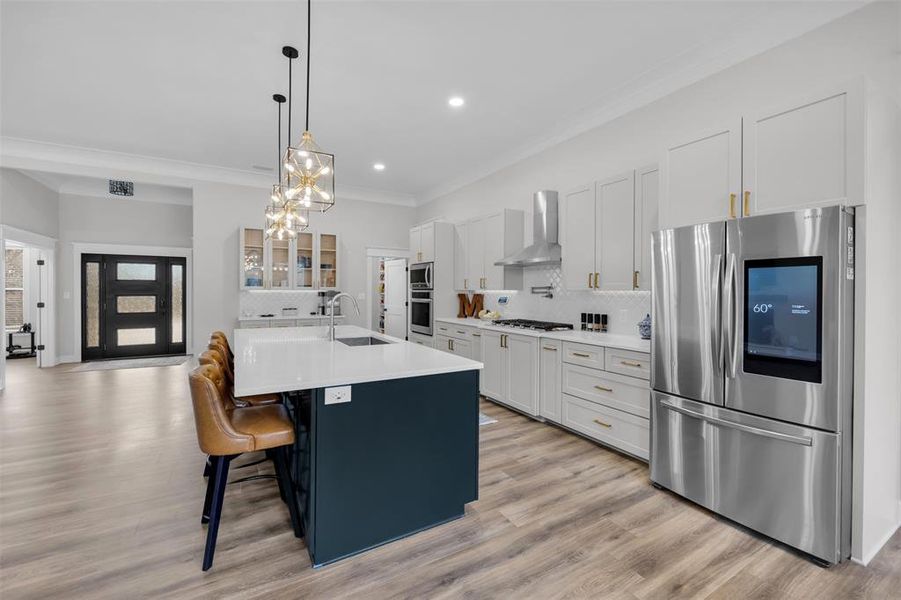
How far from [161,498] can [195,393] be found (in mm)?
1235

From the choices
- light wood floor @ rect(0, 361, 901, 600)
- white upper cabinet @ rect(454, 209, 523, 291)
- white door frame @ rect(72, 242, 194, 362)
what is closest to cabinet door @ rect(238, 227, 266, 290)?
white door frame @ rect(72, 242, 194, 362)

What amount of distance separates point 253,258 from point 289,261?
53 cm

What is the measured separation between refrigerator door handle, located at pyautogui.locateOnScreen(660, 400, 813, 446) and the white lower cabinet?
4.90 feet

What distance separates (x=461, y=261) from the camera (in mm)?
5777

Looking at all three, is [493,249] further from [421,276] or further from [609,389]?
[609,389]

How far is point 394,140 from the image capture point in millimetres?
4980

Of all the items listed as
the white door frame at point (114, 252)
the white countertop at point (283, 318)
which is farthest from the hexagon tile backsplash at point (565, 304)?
the white door frame at point (114, 252)

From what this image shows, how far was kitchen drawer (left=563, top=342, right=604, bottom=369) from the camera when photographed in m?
3.32

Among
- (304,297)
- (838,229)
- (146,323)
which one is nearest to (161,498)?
(838,229)

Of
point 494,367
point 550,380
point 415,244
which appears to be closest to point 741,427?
point 550,380

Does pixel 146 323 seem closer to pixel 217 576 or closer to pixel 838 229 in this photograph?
pixel 217 576

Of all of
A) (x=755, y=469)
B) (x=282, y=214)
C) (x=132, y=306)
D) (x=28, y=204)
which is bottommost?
(x=755, y=469)

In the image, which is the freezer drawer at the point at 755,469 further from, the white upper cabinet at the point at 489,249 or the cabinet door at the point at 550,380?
the white upper cabinet at the point at 489,249

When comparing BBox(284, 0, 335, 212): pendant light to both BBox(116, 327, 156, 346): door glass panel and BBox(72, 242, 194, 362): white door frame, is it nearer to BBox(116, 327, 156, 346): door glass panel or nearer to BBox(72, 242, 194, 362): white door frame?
BBox(72, 242, 194, 362): white door frame
